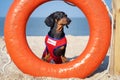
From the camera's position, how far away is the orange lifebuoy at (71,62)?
4.58 m

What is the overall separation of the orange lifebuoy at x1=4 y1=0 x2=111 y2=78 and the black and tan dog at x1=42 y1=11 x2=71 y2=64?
35 cm

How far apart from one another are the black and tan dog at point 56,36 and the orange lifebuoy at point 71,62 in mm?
351

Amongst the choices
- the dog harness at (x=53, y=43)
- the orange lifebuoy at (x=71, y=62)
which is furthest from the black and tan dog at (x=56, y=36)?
the orange lifebuoy at (x=71, y=62)

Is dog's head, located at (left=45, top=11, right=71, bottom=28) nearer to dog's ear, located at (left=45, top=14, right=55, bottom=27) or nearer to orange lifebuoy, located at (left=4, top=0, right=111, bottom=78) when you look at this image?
dog's ear, located at (left=45, top=14, right=55, bottom=27)

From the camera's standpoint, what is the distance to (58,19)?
499 centimetres

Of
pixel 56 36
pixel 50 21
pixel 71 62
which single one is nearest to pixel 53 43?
pixel 56 36

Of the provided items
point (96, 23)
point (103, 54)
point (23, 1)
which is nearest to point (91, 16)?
point (96, 23)

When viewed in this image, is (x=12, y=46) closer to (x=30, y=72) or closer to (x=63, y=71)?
(x=30, y=72)

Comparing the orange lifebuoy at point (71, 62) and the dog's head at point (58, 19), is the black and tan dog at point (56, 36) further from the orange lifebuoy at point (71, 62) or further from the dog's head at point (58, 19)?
the orange lifebuoy at point (71, 62)

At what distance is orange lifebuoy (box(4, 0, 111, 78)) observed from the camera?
15.0 ft

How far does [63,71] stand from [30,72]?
1.27 feet

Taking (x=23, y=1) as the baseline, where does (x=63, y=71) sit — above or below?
below

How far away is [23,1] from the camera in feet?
15.3

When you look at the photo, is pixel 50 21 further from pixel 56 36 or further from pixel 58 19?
pixel 56 36
